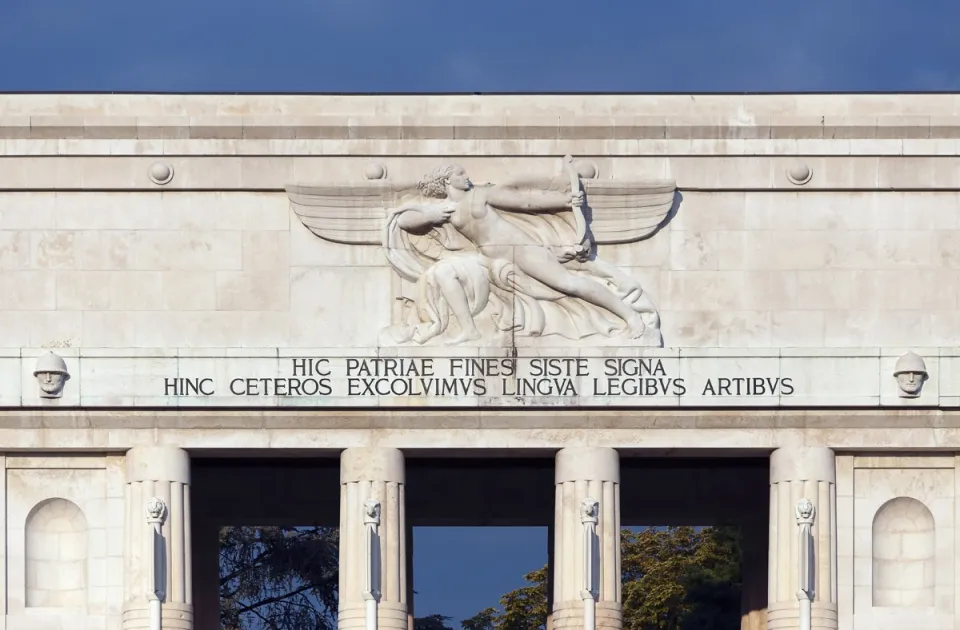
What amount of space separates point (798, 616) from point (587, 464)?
5959 millimetres

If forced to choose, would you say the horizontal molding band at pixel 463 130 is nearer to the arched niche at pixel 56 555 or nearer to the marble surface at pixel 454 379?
the marble surface at pixel 454 379

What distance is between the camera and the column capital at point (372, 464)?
66.9 m

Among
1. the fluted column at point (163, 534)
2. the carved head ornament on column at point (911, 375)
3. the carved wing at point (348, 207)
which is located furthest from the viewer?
the carved wing at point (348, 207)

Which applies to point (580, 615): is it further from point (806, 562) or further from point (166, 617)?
point (166, 617)

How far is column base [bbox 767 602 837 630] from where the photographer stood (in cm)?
6612

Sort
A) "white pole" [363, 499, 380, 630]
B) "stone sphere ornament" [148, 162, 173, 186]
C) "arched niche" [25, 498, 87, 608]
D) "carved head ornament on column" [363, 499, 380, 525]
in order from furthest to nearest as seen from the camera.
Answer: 1. "stone sphere ornament" [148, 162, 173, 186]
2. "arched niche" [25, 498, 87, 608]
3. "carved head ornament on column" [363, 499, 380, 525]
4. "white pole" [363, 499, 380, 630]

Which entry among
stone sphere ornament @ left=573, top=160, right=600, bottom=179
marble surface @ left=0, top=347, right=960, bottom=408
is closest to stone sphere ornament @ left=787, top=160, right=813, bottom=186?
marble surface @ left=0, top=347, right=960, bottom=408

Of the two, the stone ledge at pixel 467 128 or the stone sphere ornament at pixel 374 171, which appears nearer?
the stone sphere ornament at pixel 374 171

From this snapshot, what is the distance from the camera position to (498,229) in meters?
67.8

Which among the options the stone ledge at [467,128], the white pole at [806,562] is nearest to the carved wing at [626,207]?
the stone ledge at [467,128]

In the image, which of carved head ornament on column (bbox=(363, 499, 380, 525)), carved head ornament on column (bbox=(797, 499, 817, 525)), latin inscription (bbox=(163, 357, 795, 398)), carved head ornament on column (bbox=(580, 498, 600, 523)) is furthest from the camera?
latin inscription (bbox=(163, 357, 795, 398))

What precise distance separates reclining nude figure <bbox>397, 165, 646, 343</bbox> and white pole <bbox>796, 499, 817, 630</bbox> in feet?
18.5

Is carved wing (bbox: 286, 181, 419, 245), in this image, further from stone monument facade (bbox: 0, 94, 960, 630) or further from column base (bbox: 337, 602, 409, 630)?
column base (bbox: 337, 602, 409, 630)

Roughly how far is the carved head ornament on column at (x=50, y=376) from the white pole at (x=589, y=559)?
12404 millimetres
